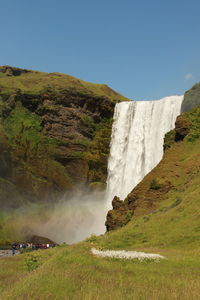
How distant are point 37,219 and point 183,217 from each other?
3405 centimetres

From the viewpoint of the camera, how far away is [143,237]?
19.8m

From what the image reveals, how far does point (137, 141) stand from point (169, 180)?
2815 cm

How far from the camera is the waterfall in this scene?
52406 millimetres

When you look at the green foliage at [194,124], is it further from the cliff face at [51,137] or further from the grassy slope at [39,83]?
the grassy slope at [39,83]

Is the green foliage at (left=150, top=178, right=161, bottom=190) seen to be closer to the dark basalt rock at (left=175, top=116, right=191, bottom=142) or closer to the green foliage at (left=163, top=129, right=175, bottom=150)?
the dark basalt rock at (left=175, top=116, right=191, bottom=142)

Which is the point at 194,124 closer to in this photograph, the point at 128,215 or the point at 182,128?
the point at 182,128

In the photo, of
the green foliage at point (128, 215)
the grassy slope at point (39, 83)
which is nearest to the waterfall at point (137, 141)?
the grassy slope at point (39, 83)

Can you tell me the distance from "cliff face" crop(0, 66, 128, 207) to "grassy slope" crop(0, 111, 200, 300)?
34.6 metres

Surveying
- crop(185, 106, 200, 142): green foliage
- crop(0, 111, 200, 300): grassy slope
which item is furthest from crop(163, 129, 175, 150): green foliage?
crop(0, 111, 200, 300): grassy slope

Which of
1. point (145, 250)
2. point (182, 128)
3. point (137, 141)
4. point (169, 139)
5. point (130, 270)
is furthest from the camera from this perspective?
point (137, 141)

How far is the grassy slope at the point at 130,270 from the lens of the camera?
8.12 metres

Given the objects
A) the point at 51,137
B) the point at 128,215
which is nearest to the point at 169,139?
the point at 128,215

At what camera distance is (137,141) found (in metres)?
55.8

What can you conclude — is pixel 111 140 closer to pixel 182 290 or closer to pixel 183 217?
pixel 183 217
